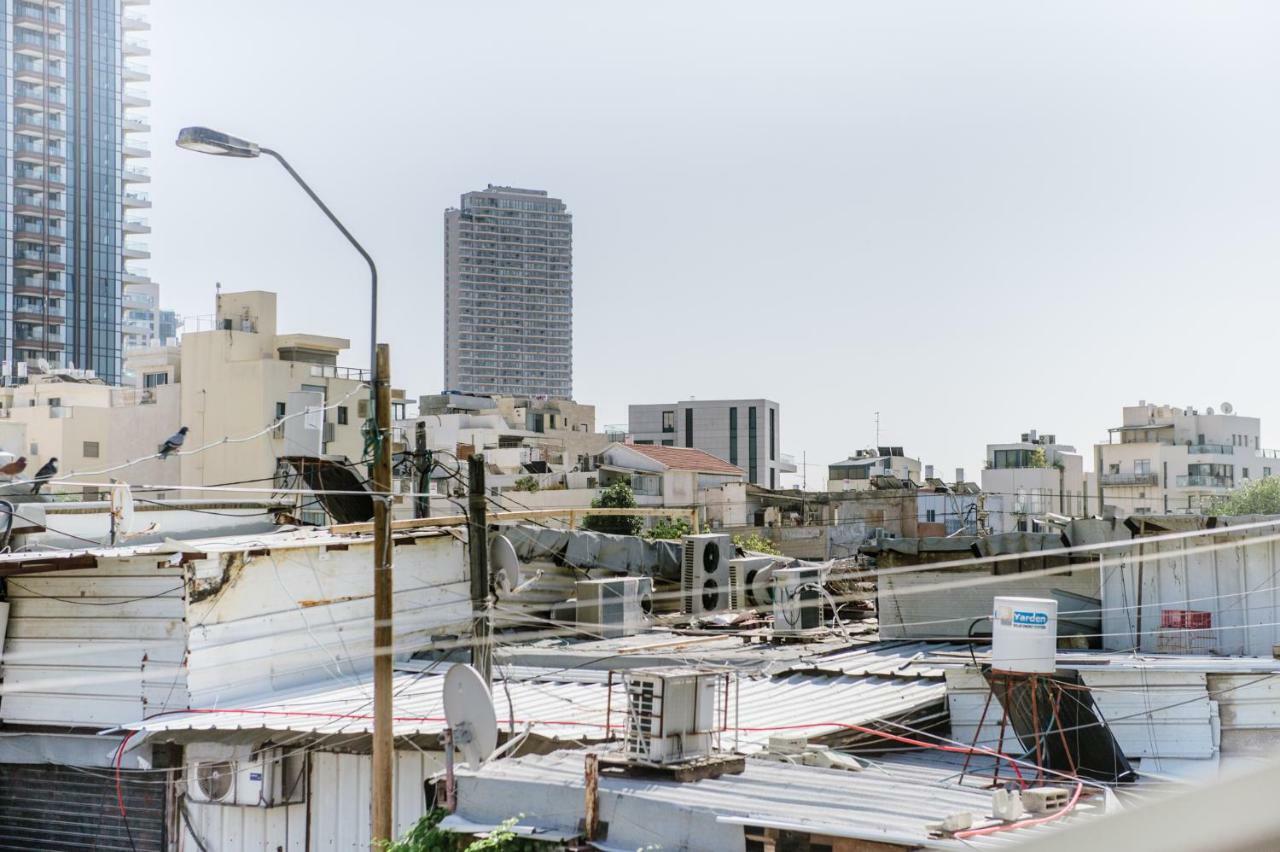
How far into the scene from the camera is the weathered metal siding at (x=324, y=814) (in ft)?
43.6

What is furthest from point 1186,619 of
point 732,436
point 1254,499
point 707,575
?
point 732,436

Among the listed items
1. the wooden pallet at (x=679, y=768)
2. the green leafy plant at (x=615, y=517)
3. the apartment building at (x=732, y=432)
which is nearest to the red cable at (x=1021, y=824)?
the wooden pallet at (x=679, y=768)

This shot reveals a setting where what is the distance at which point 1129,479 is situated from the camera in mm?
74562

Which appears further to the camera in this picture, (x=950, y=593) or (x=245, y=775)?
(x=950, y=593)

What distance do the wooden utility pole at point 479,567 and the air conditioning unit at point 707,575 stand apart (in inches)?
461

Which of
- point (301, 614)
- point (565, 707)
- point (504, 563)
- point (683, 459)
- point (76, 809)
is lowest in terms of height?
point (76, 809)

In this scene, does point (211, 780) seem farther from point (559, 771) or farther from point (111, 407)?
point (111, 407)

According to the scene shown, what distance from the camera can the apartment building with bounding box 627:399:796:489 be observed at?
96312mm

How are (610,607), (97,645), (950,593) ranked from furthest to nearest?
1. (610,607)
2. (950,593)
3. (97,645)

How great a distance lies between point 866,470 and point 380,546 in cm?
6330

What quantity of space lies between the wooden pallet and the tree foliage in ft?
177

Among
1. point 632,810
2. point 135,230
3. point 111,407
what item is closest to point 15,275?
point 135,230

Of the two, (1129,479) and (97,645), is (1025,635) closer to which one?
(97,645)

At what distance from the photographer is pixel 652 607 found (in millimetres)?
24828
